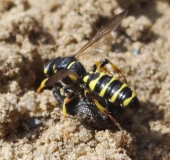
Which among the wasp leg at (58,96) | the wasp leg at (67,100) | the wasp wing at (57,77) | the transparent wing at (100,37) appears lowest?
the wasp leg at (67,100)

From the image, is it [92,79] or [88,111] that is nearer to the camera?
Result: [88,111]

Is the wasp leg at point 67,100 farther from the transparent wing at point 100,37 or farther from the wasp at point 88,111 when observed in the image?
the transparent wing at point 100,37

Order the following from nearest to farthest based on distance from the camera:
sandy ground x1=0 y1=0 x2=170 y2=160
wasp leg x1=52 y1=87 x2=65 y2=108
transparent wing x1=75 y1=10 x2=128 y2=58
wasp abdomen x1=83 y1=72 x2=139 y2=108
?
sandy ground x1=0 y1=0 x2=170 y2=160, wasp abdomen x1=83 y1=72 x2=139 y2=108, wasp leg x1=52 y1=87 x2=65 y2=108, transparent wing x1=75 y1=10 x2=128 y2=58

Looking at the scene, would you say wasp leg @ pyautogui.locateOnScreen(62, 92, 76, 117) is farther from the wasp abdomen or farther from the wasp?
the wasp abdomen

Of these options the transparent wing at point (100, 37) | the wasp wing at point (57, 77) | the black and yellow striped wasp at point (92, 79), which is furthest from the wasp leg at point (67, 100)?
the transparent wing at point (100, 37)

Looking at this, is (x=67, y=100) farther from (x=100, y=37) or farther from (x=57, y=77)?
(x=100, y=37)

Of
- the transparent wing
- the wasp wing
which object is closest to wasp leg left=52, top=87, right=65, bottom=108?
the wasp wing

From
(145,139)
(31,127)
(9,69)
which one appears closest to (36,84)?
(9,69)

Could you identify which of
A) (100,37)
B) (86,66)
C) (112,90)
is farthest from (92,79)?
(100,37)
